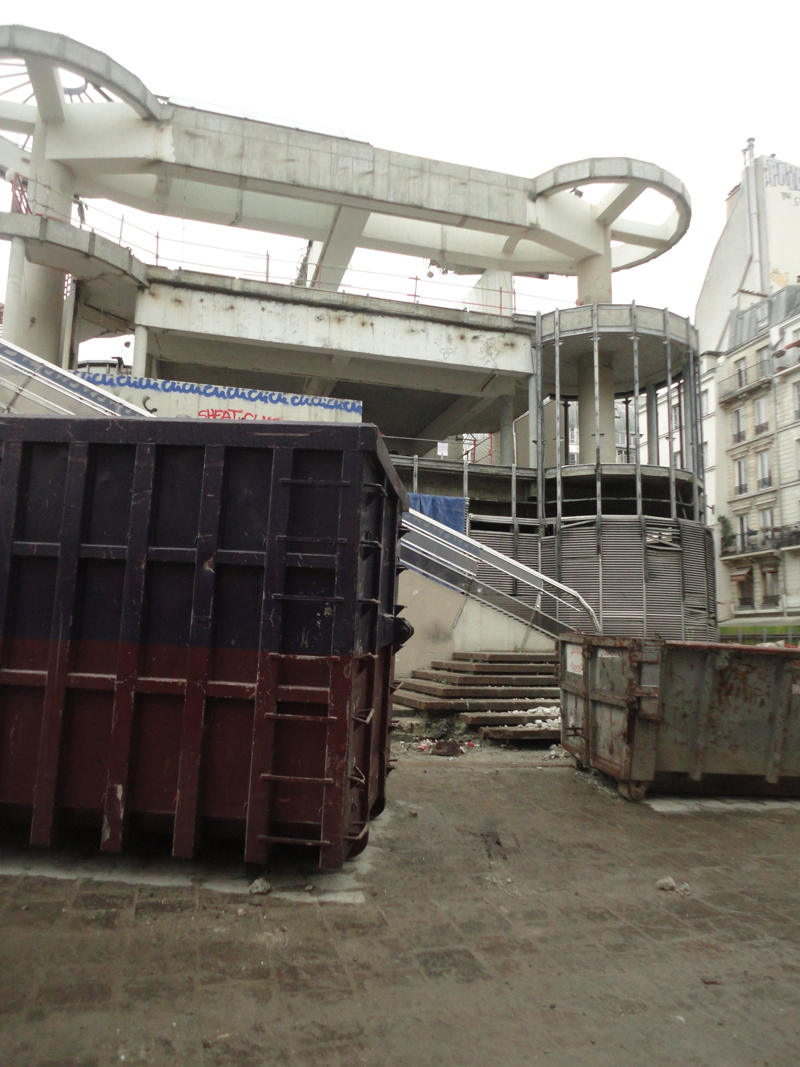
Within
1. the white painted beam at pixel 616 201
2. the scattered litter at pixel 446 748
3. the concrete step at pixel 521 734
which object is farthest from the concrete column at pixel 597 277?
the scattered litter at pixel 446 748

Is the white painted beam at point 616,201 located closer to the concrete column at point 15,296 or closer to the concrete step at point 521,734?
the concrete column at point 15,296

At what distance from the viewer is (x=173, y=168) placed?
60.7ft

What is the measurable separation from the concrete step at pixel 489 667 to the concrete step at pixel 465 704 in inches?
44.3

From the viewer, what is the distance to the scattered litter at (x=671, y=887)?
4.21m

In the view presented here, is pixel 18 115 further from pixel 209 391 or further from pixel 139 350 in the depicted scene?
pixel 209 391

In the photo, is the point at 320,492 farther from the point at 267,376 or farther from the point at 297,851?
the point at 267,376

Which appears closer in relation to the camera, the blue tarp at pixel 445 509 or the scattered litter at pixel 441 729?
the scattered litter at pixel 441 729

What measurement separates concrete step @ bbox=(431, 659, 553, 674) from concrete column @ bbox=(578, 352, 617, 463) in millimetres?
11243

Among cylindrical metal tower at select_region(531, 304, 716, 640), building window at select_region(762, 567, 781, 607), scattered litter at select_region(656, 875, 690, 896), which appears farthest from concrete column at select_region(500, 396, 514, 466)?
building window at select_region(762, 567, 781, 607)

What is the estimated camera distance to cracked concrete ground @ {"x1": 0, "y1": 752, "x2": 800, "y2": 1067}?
8.52 feet

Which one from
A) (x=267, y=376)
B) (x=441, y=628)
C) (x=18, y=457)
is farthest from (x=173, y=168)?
(x=18, y=457)

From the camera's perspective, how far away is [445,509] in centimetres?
1747

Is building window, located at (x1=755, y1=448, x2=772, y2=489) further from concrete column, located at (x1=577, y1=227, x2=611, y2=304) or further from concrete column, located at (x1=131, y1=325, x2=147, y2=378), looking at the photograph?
concrete column, located at (x1=131, y1=325, x2=147, y2=378)

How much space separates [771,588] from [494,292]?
78.0ft
